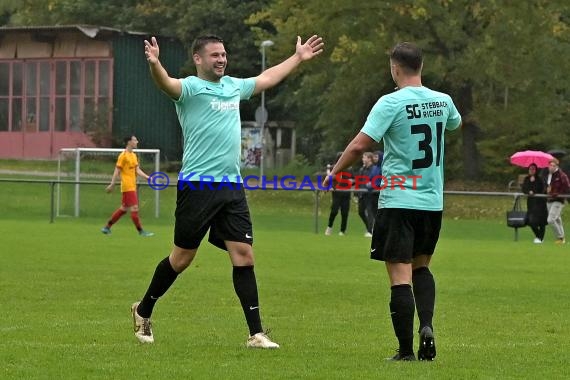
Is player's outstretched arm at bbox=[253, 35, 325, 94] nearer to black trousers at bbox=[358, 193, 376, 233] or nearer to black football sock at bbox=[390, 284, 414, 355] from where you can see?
black football sock at bbox=[390, 284, 414, 355]

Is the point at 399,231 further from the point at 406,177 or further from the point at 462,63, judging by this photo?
the point at 462,63

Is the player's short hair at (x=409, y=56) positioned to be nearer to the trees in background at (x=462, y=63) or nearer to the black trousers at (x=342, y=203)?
the black trousers at (x=342, y=203)

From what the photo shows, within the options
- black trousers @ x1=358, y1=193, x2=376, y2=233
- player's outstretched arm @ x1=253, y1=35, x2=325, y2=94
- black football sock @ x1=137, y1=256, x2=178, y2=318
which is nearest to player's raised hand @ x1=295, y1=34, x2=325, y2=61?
player's outstretched arm @ x1=253, y1=35, x2=325, y2=94

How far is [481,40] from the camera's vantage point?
4288 cm

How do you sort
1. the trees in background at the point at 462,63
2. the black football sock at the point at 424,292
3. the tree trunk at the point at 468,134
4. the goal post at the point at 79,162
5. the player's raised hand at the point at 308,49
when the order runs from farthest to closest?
the tree trunk at the point at 468,134 → the trees in background at the point at 462,63 → the goal post at the point at 79,162 → the player's raised hand at the point at 308,49 → the black football sock at the point at 424,292

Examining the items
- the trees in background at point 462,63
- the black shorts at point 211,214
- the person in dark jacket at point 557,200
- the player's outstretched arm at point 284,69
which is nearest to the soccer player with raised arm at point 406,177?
the black shorts at point 211,214

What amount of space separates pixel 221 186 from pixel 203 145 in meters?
0.31

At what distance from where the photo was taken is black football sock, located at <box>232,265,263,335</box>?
30.5 ft

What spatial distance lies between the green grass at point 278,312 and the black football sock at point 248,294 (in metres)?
0.22

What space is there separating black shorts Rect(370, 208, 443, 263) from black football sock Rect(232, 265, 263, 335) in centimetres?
115

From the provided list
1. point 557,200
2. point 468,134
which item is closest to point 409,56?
point 557,200

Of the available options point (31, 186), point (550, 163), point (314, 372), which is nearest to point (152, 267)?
point (314, 372)

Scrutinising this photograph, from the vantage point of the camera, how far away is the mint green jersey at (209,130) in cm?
929

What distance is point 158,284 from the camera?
9609 mm
